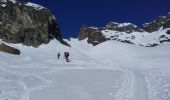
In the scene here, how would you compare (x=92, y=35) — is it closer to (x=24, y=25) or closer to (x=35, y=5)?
(x=35, y=5)

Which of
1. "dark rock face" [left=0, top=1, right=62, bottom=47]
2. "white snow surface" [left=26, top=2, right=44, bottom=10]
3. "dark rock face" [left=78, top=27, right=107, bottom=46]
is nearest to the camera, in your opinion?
"dark rock face" [left=0, top=1, right=62, bottom=47]

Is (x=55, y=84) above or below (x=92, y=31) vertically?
below

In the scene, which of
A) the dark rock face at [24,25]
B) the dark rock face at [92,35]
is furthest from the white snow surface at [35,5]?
the dark rock face at [92,35]

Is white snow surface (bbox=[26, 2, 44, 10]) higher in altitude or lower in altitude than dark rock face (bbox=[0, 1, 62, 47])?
higher

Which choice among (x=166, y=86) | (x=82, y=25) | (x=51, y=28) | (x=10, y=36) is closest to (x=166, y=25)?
(x=82, y=25)

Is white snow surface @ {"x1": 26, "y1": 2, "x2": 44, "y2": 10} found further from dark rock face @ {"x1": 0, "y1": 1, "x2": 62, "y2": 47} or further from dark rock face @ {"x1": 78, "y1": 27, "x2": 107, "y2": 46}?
dark rock face @ {"x1": 78, "y1": 27, "x2": 107, "y2": 46}

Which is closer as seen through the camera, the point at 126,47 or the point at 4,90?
the point at 4,90

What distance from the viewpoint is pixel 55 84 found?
64.6ft

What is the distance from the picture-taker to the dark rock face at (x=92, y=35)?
12546cm

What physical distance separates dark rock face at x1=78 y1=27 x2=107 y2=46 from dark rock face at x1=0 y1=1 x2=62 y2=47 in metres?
45.5

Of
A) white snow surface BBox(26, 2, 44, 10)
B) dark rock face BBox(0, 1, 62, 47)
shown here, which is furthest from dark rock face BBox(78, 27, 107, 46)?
dark rock face BBox(0, 1, 62, 47)

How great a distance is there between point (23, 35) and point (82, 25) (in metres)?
94.3

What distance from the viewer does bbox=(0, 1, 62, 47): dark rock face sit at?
66.7 meters

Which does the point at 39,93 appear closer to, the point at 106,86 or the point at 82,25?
the point at 106,86
